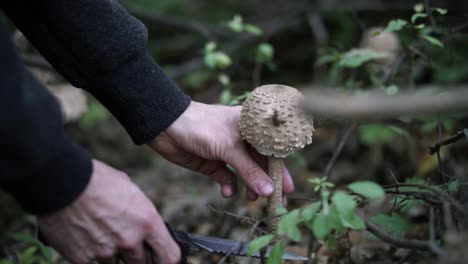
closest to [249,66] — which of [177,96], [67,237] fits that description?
[177,96]

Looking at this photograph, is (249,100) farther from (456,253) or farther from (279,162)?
(456,253)

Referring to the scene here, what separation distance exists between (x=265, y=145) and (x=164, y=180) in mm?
3170

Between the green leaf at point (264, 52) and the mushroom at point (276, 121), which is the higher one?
the green leaf at point (264, 52)

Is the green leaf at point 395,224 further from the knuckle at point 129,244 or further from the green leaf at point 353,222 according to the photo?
the knuckle at point 129,244

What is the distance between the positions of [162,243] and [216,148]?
0.61 meters

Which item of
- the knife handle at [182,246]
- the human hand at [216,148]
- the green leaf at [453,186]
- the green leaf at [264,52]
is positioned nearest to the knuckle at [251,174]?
the human hand at [216,148]

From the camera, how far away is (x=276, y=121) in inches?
83.0

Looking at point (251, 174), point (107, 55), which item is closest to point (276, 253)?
point (251, 174)

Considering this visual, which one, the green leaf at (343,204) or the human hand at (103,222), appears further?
the human hand at (103,222)

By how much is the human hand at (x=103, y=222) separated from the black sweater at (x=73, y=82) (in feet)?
0.20

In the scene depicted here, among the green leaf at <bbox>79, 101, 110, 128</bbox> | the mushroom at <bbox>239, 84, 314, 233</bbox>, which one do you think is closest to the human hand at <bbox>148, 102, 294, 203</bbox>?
the mushroom at <bbox>239, 84, 314, 233</bbox>

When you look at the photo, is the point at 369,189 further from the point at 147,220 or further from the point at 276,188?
the point at 147,220

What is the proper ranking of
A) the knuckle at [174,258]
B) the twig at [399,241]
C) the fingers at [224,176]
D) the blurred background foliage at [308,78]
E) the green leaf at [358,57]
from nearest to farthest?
1. the twig at [399,241]
2. the knuckle at [174,258]
3. the fingers at [224,176]
4. the green leaf at [358,57]
5. the blurred background foliage at [308,78]

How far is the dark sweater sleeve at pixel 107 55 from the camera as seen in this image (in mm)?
2338
